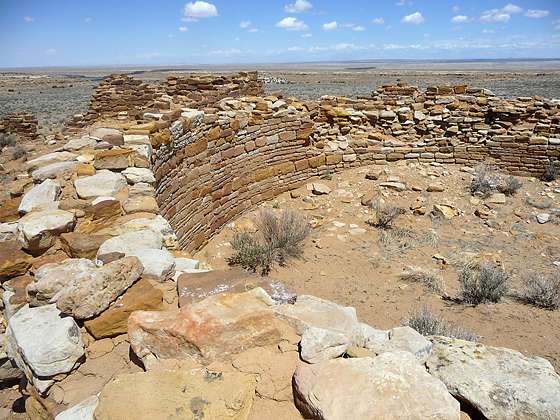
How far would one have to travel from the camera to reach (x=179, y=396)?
1569 mm

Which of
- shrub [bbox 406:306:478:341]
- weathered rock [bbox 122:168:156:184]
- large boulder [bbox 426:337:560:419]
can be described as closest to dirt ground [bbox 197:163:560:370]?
shrub [bbox 406:306:478:341]

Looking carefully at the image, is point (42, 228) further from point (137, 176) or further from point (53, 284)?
point (137, 176)

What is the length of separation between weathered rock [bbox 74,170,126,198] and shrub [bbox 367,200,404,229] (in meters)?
4.24

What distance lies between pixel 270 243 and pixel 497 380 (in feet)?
13.6

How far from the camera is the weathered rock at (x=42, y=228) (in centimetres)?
285

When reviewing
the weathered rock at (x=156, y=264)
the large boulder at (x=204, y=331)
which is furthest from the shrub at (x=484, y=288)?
the weathered rock at (x=156, y=264)

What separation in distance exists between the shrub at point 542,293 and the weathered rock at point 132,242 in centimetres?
405

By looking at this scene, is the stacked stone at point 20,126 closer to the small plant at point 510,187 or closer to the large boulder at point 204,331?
the small plant at point 510,187

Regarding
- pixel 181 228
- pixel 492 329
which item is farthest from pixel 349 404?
pixel 181 228

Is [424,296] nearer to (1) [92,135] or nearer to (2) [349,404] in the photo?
(2) [349,404]

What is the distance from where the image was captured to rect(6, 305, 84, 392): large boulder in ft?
6.10

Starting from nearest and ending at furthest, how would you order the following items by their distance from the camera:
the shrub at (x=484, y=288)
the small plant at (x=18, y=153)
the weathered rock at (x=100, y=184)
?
the weathered rock at (x=100, y=184)
the shrub at (x=484, y=288)
the small plant at (x=18, y=153)

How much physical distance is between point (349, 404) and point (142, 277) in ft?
5.17

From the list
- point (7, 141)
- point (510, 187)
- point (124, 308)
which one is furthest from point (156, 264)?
point (7, 141)
